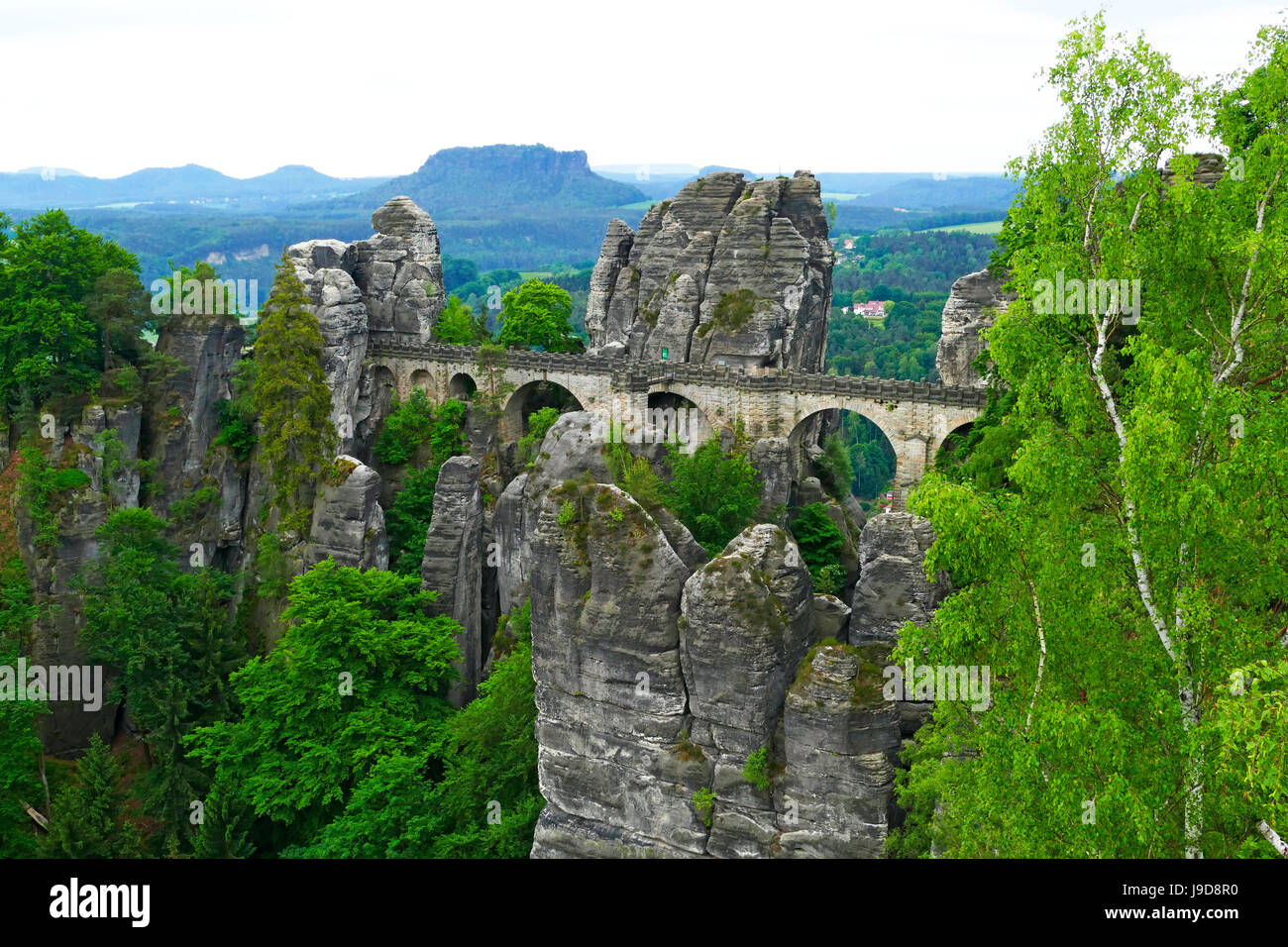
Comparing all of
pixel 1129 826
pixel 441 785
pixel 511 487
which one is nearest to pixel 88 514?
pixel 511 487

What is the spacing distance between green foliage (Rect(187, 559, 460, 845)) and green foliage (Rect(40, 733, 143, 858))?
9.16 ft

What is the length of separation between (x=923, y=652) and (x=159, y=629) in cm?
3026

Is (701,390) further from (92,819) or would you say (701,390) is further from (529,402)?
(92,819)

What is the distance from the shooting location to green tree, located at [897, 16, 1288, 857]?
15.0 metres

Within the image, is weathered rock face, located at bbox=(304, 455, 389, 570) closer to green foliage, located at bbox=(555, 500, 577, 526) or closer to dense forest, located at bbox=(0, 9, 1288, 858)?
dense forest, located at bbox=(0, 9, 1288, 858)

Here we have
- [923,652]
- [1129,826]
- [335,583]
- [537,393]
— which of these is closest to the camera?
[1129,826]

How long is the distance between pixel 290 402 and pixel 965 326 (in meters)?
27.4

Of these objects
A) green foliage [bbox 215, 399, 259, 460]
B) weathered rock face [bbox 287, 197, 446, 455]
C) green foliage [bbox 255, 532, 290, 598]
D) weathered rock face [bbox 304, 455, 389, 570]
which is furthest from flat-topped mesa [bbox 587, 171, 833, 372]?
green foliage [bbox 255, 532, 290, 598]

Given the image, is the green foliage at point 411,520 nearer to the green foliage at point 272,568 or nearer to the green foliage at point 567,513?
the green foliage at point 272,568

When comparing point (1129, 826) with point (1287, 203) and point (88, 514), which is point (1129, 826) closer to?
point (1287, 203)

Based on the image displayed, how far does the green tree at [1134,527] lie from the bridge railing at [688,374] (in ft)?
80.3

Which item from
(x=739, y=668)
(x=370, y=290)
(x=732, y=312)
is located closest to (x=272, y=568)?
(x=370, y=290)

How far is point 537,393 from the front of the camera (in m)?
56.0

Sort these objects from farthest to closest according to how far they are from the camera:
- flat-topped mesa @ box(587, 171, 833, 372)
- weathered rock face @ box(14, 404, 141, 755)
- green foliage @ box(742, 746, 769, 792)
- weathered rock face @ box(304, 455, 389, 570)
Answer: flat-topped mesa @ box(587, 171, 833, 372), weathered rock face @ box(304, 455, 389, 570), weathered rock face @ box(14, 404, 141, 755), green foliage @ box(742, 746, 769, 792)
